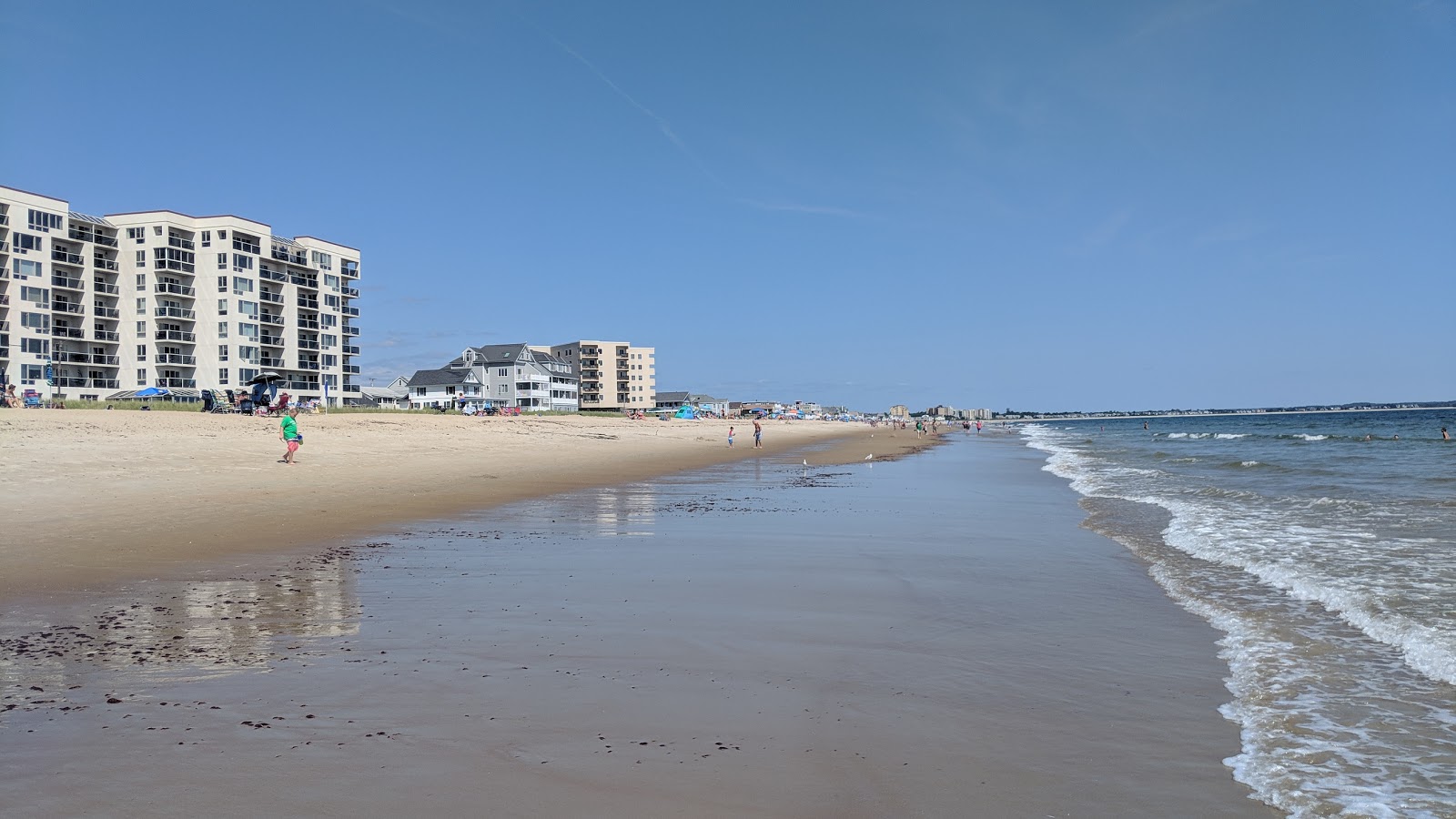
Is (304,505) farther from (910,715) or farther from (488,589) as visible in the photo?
(910,715)

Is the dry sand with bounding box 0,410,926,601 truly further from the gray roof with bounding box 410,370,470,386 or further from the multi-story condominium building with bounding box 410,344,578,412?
the gray roof with bounding box 410,370,470,386

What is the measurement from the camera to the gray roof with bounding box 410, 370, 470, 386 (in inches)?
4417

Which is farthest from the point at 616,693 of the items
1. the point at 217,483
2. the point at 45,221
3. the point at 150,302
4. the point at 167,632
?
the point at 150,302

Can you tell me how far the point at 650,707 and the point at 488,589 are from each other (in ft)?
12.7

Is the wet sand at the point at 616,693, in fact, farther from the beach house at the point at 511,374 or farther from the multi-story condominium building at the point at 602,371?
the multi-story condominium building at the point at 602,371

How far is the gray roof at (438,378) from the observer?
368 feet

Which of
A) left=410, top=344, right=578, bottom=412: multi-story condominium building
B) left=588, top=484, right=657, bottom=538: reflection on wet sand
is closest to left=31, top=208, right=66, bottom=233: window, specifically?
left=410, top=344, right=578, bottom=412: multi-story condominium building

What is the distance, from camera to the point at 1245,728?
191 inches

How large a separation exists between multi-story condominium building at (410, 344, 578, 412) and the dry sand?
7488 cm

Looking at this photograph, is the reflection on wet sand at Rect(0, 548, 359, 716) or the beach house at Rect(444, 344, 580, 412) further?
the beach house at Rect(444, 344, 580, 412)

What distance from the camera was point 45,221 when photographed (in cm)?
6309

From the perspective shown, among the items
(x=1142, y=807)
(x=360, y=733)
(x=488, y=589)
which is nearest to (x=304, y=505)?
(x=488, y=589)

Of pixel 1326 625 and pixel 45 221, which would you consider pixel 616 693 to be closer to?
pixel 1326 625

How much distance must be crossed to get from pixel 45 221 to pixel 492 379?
54.8 m
